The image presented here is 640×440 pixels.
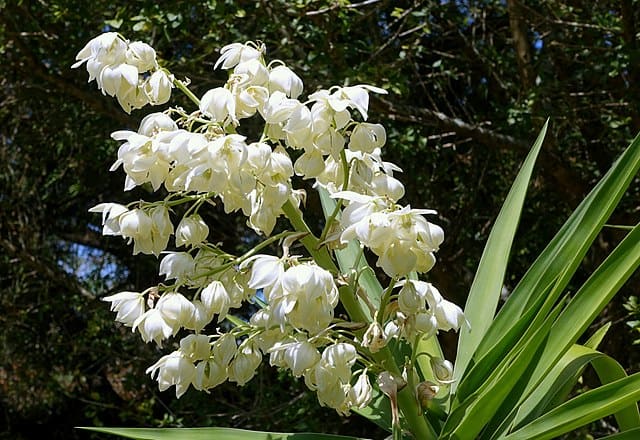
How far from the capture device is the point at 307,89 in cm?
299

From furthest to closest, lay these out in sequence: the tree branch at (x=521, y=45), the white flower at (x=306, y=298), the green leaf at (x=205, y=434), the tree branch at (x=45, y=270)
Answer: the tree branch at (x=45, y=270) < the tree branch at (x=521, y=45) < the green leaf at (x=205, y=434) < the white flower at (x=306, y=298)

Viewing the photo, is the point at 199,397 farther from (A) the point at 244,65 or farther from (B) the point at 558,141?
(A) the point at 244,65

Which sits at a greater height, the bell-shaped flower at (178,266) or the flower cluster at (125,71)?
the flower cluster at (125,71)

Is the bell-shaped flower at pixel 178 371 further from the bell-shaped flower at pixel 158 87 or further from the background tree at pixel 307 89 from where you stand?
the background tree at pixel 307 89

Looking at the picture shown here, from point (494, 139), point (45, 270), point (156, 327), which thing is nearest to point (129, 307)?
point (156, 327)

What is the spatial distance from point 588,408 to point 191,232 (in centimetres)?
54

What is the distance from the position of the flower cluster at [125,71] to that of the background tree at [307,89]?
176cm

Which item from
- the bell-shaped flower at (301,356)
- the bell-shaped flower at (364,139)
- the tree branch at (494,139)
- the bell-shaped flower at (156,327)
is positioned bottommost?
the tree branch at (494,139)

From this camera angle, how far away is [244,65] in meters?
0.98

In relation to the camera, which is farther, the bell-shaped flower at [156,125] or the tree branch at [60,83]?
the tree branch at [60,83]

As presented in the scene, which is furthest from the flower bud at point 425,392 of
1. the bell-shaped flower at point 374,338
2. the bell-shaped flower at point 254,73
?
the bell-shaped flower at point 254,73

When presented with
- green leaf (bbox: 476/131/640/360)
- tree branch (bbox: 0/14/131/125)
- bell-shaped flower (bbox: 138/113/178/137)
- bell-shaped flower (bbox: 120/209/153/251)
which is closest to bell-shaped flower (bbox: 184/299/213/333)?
bell-shaped flower (bbox: 120/209/153/251)

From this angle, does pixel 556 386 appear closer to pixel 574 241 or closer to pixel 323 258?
pixel 574 241

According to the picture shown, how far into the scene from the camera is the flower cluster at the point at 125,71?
1002 mm
